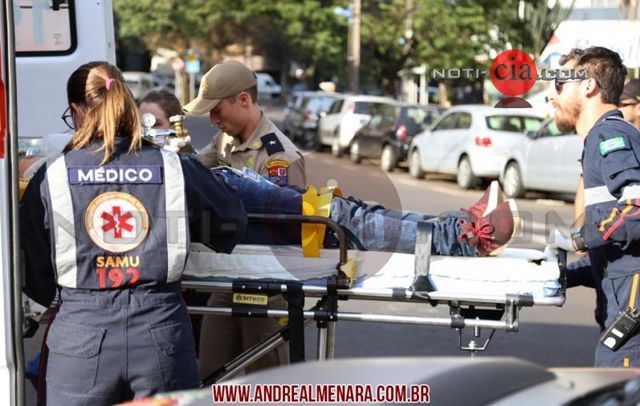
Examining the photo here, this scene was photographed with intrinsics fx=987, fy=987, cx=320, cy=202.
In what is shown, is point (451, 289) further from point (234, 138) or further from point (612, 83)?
point (234, 138)

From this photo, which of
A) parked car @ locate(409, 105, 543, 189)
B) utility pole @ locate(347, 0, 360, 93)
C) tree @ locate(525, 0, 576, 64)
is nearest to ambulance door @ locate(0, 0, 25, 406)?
parked car @ locate(409, 105, 543, 189)

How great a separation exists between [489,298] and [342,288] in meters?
0.61

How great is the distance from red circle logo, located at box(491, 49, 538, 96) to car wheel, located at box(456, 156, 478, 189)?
39.8 ft

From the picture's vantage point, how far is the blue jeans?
4320 millimetres

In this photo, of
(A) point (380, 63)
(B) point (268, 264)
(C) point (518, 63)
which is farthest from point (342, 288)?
(A) point (380, 63)

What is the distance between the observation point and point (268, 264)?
4188 millimetres

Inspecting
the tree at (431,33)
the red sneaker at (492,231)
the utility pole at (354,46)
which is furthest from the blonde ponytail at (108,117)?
the utility pole at (354,46)

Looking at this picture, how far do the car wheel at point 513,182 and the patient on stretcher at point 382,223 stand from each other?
1235 centimetres

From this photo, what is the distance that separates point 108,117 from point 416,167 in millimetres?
17334

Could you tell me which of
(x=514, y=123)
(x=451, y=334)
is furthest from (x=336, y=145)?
(x=451, y=334)

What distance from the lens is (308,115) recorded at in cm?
2659

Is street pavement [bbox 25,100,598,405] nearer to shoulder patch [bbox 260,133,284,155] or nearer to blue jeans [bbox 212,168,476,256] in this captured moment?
shoulder patch [bbox 260,133,284,155]

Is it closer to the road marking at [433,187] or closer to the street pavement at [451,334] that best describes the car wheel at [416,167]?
the road marking at [433,187]

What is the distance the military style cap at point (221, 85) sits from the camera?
4.92 m
